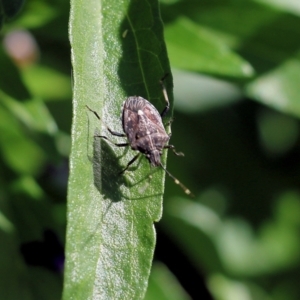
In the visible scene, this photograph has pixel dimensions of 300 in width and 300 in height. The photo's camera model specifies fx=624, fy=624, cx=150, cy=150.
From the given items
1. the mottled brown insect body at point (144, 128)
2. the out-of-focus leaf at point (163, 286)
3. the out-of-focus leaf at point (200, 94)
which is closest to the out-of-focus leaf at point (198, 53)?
the mottled brown insect body at point (144, 128)

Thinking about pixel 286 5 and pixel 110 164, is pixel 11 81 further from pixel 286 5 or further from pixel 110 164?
pixel 286 5

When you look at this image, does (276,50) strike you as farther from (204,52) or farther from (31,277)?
(31,277)

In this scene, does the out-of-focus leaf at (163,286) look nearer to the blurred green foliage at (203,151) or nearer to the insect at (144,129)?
the blurred green foliage at (203,151)

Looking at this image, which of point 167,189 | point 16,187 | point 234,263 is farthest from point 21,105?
point 234,263

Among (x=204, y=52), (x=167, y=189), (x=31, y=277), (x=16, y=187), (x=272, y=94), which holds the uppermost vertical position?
(x=204, y=52)

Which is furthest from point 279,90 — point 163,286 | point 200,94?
point 163,286

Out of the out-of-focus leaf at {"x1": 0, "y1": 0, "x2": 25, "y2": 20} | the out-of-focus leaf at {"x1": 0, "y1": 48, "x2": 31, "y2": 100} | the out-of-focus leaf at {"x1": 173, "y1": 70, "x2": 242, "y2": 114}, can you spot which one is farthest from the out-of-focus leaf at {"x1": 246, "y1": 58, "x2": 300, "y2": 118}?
the out-of-focus leaf at {"x1": 0, "y1": 0, "x2": 25, "y2": 20}
